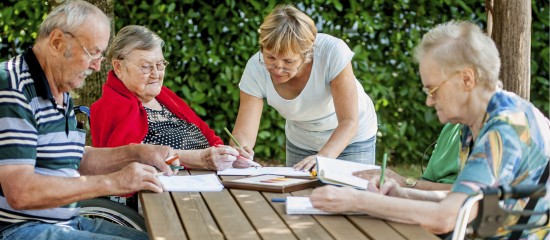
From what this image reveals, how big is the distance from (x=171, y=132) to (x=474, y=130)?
1.96m

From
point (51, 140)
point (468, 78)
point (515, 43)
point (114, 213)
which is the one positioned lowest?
point (114, 213)

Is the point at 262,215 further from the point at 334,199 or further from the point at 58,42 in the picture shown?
the point at 58,42

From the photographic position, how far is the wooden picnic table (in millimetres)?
2734

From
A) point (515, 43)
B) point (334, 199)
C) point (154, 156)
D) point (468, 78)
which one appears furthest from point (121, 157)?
point (515, 43)

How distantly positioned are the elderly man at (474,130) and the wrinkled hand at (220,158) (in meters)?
1.12

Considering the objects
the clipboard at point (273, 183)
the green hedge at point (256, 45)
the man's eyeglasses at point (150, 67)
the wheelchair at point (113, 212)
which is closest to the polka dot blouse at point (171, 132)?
the man's eyeglasses at point (150, 67)

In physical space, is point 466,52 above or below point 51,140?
above

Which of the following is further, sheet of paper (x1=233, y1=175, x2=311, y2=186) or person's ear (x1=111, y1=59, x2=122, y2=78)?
person's ear (x1=111, y1=59, x2=122, y2=78)

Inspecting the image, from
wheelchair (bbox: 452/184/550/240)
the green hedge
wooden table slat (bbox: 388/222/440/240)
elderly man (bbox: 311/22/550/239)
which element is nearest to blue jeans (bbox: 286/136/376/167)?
elderly man (bbox: 311/22/550/239)

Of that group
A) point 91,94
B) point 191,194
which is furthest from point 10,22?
point 191,194

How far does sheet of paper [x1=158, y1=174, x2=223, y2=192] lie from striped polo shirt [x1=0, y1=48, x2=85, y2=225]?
389 mm

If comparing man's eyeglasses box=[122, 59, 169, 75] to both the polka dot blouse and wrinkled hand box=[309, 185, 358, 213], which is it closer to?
the polka dot blouse

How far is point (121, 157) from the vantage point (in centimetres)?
389

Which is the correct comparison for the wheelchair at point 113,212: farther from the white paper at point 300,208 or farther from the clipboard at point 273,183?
the white paper at point 300,208
